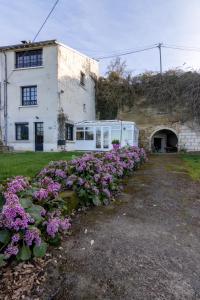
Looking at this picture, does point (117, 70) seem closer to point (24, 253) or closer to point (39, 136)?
point (39, 136)

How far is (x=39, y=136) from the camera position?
18031mm

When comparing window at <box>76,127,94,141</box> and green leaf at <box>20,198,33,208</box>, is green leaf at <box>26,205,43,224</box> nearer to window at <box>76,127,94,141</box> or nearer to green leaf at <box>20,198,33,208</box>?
green leaf at <box>20,198,33,208</box>

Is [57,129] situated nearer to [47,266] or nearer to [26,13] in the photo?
[26,13]

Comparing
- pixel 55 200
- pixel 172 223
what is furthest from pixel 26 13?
pixel 172 223

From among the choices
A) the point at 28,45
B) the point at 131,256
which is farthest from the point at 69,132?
the point at 131,256

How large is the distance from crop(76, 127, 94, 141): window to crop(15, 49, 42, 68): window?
5500mm

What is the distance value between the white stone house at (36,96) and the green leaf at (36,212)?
48.2ft

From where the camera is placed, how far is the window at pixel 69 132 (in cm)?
1841

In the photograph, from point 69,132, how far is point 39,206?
1625 centimetres

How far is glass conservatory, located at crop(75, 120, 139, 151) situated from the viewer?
727 inches

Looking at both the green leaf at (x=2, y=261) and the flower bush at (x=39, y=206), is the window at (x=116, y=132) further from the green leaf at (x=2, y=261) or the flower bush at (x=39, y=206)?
the green leaf at (x=2, y=261)

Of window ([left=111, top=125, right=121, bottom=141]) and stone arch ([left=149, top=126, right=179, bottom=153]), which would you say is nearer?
window ([left=111, top=125, right=121, bottom=141])

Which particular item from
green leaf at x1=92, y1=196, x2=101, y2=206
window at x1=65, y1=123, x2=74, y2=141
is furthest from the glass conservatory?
green leaf at x1=92, y1=196, x2=101, y2=206

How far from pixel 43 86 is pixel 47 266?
653 inches
